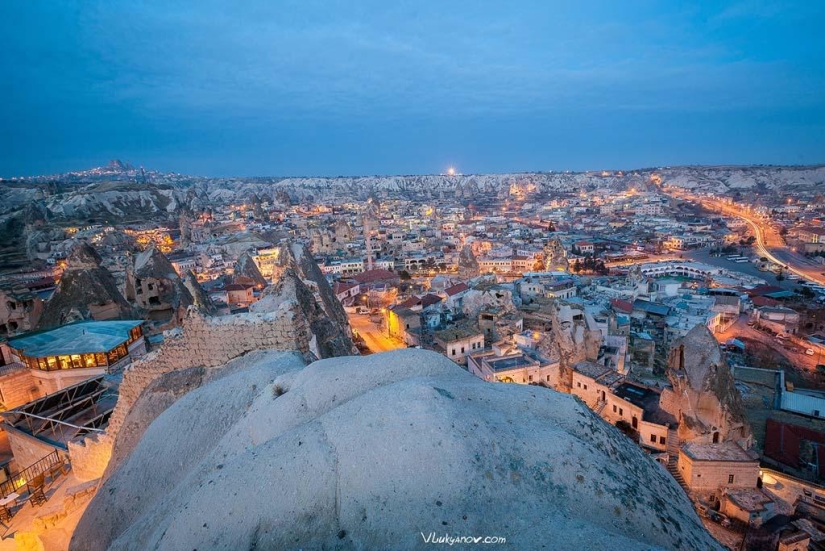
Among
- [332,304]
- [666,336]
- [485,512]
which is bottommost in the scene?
[666,336]

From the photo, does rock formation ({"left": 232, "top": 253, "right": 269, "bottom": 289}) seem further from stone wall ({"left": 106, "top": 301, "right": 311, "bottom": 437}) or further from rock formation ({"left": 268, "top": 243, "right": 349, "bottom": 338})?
stone wall ({"left": 106, "top": 301, "right": 311, "bottom": 437})

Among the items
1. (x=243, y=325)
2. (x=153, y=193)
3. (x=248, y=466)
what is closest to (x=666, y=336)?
(x=243, y=325)

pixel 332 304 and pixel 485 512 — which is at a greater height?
pixel 485 512

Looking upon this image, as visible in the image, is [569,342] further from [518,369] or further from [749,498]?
[749,498]

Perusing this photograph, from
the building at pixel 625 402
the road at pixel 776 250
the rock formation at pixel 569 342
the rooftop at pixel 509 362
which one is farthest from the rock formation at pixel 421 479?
the road at pixel 776 250

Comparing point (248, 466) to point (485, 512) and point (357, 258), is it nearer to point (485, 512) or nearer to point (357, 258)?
point (485, 512)

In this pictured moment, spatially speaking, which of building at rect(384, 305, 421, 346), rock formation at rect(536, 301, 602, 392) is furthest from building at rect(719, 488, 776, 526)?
building at rect(384, 305, 421, 346)

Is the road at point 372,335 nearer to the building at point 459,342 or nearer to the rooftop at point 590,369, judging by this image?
the building at point 459,342
